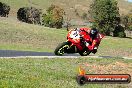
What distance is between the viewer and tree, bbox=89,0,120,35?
127m

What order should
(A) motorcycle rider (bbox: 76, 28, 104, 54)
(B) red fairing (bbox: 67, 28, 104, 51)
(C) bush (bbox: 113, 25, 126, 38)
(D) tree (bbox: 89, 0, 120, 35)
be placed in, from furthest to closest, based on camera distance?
(C) bush (bbox: 113, 25, 126, 38) → (D) tree (bbox: 89, 0, 120, 35) → (B) red fairing (bbox: 67, 28, 104, 51) → (A) motorcycle rider (bbox: 76, 28, 104, 54)

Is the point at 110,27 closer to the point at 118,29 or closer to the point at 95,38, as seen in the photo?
the point at 118,29

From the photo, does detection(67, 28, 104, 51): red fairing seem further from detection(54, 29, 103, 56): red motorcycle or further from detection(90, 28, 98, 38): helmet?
detection(90, 28, 98, 38): helmet

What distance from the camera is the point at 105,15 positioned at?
12862 centimetres

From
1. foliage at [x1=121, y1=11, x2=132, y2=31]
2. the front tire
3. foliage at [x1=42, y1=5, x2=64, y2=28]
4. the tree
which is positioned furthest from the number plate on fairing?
foliage at [x1=121, y1=11, x2=132, y2=31]

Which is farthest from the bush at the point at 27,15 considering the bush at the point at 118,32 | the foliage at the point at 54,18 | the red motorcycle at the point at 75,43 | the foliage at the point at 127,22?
the red motorcycle at the point at 75,43

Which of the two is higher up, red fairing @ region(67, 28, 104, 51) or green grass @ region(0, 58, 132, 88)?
red fairing @ region(67, 28, 104, 51)

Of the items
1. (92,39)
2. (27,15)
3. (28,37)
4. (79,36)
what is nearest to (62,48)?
(79,36)

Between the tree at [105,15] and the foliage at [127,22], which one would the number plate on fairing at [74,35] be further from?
the foliage at [127,22]

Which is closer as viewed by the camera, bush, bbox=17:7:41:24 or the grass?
the grass

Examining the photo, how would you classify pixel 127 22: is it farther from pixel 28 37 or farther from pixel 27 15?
pixel 28 37

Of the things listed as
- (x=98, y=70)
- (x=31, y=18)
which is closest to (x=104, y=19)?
(x=31, y=18)

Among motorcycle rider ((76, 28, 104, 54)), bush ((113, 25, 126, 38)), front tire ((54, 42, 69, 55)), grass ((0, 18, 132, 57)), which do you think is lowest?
bush ((113, 25, 126, 38))

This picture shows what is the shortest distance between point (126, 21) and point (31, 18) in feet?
180
